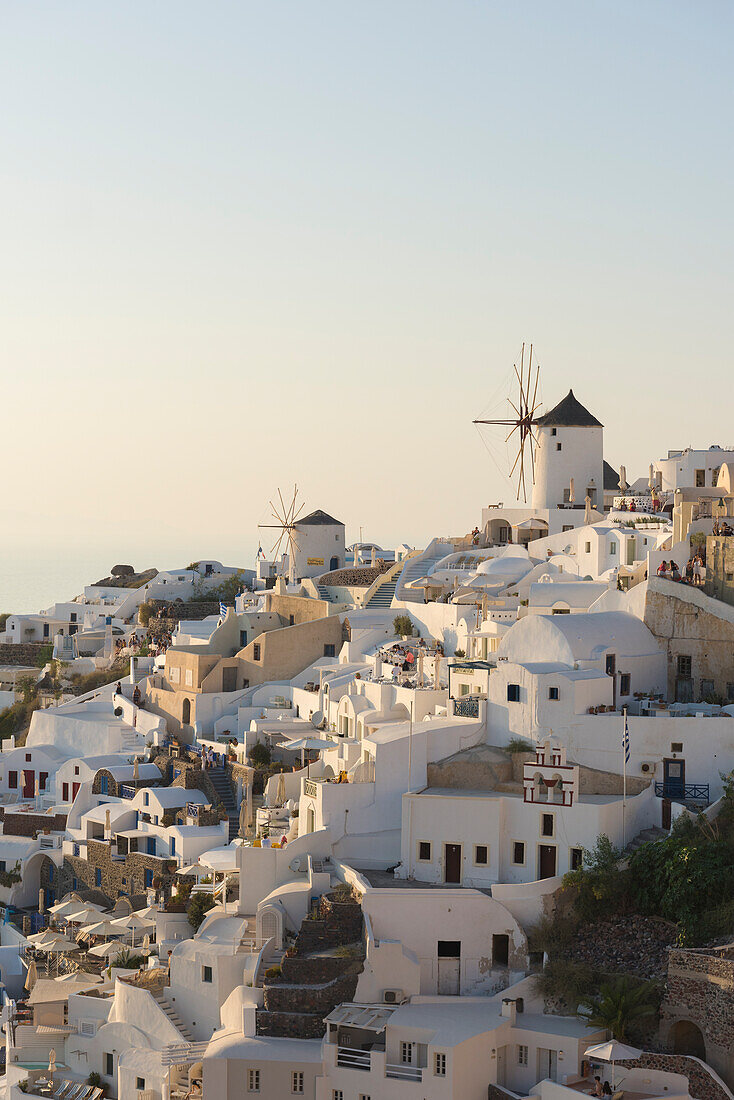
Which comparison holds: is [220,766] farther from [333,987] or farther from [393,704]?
[333,987]

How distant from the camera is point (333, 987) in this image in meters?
30.5

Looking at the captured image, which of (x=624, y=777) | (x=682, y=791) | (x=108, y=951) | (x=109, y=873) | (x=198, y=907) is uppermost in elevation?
(x=624, y=777)

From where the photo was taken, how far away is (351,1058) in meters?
29.3

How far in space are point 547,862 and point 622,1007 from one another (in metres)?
4.11

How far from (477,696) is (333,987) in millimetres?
8096

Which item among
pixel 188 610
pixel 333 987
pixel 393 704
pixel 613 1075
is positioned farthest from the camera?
pixel 188 610

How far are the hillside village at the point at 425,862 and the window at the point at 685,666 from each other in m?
0.05

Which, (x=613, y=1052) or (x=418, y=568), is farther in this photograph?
(x=418, y=568)

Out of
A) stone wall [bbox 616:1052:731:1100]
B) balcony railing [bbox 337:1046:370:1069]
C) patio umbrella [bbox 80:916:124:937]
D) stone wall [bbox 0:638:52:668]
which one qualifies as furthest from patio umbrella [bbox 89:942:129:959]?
stone wall [bbox 0:638:52:668]

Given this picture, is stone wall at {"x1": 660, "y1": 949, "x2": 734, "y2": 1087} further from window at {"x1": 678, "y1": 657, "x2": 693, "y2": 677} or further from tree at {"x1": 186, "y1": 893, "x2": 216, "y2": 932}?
tree at {"x1": 186, "y1": 893, "x2": 216, "y2": 932}

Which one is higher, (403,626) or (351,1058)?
(403,626)

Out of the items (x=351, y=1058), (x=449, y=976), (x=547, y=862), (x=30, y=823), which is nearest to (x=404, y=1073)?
(x=351, y=1058)

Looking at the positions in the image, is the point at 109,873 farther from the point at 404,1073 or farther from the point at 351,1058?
the point at 404,1073

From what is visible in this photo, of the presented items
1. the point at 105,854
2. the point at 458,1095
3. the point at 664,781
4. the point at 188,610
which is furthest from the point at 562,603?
the point at 188,610
